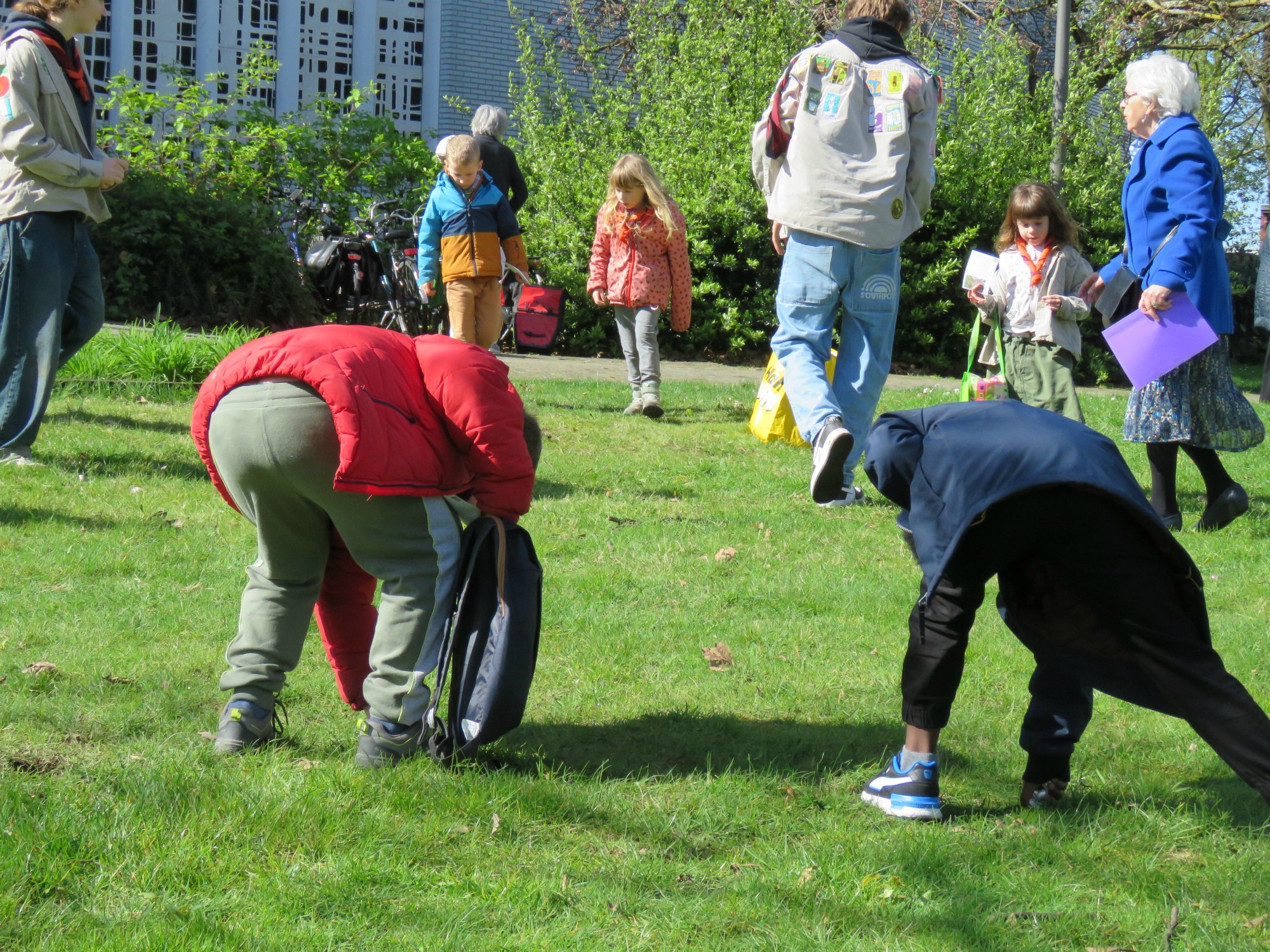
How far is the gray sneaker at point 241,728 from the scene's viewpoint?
10.7ft

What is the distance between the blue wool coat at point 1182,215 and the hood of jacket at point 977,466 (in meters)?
3.24

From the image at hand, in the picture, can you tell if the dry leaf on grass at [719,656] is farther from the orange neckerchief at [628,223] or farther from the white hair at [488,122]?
the white hair at [488,122]

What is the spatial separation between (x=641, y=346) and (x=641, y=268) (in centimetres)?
59

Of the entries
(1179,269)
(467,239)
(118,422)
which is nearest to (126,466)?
(118,422)

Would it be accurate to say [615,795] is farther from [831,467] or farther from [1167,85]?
[1167,85]

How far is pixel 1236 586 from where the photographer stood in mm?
5262

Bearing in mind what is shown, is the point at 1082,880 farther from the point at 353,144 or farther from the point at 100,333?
the point at 353,144

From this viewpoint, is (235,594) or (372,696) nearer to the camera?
(372,696)

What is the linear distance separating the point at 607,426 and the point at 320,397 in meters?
5.76

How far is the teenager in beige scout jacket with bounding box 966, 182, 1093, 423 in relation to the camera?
23.0ft

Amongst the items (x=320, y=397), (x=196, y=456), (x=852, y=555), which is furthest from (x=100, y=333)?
(x=320, y=397)

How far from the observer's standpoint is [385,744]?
3176 mm

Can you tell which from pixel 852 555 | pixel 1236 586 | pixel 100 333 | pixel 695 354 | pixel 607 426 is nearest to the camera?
pixel 1236 586

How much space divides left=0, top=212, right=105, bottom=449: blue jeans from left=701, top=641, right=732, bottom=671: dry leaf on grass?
12.2ft
